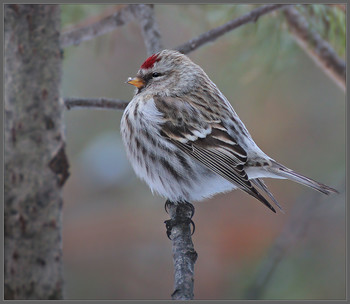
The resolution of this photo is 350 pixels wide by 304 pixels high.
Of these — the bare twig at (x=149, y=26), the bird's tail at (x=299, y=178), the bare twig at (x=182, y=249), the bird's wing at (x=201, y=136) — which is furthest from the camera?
the bare twig at (x=149, y=26)

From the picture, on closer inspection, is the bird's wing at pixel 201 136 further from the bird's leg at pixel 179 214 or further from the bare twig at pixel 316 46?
the bare twig at pixel 316 46

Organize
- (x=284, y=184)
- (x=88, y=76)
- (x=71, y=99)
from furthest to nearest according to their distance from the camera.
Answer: (x=88, y=76) → (x=284, y=184) → (x=71, y=99)

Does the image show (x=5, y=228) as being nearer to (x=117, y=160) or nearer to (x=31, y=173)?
(x=31, y=173)

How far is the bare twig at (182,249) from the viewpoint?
1.29 m

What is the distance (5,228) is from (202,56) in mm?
2107

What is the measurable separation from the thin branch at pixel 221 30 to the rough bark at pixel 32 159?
709mm

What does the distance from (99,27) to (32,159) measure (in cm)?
100

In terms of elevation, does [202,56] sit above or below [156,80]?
above

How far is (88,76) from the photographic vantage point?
3.49 meters

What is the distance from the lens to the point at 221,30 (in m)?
2.10

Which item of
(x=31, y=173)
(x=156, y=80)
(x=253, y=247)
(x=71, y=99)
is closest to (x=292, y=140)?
(x=253, y=247)

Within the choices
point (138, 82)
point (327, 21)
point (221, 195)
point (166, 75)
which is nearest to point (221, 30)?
point (166, 75)

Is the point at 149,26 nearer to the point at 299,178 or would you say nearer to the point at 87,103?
the point at 87,103

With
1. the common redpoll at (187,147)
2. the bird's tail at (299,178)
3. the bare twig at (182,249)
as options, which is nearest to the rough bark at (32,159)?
the bare twig at (182,249)
